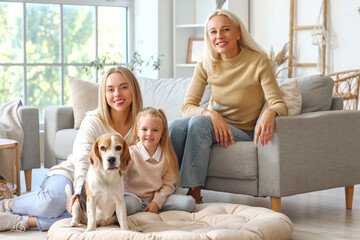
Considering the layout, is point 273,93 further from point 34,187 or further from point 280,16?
point 280,16

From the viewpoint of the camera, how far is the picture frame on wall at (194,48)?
6465 millimetres

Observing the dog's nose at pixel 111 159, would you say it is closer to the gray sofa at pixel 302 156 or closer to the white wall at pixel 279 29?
the gray sofa at pixel 302 156

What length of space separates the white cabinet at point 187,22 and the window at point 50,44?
597 millimetres

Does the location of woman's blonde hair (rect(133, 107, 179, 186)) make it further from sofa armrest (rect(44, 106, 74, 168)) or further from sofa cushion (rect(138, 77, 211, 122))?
sofa armrest (rect(44, 106, 74, 168))

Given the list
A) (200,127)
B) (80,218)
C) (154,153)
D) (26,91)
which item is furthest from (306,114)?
(26,91)

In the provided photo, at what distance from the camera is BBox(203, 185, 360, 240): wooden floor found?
295cm

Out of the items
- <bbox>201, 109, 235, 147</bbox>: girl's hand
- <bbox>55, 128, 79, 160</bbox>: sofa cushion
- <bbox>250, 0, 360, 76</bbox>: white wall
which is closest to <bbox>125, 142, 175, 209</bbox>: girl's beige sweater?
<bbox>201, 109, 235, 147</bbox>: girl's hand

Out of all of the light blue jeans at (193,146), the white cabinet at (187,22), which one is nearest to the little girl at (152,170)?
the light blue jeans at (193,146)

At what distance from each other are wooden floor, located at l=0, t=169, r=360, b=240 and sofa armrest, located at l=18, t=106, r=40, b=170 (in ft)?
0.62

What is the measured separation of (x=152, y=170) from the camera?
9.53 feet

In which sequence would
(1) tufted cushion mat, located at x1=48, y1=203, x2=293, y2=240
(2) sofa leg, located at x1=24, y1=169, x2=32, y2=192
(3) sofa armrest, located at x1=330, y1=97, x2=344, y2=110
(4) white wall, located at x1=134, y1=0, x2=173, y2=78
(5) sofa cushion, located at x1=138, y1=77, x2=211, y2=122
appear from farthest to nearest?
(4) white wall, located at x1=134, y1=0, x2=173, y2=78 → (2) sofa leg, located at x1=24, y1=169, x2=32, y2=192 → (5) sofa cushion, located at x1=138, y1=77, x2=211, y2=122 → (3) sofa armrest, located at x1=330, y1=97, x2=344, y2=110 → (1) tufted cushion mat, located at x1=48, y1=203, x2=293, y2=240

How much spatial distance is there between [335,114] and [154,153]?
1.10m

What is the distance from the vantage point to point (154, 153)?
115 inches

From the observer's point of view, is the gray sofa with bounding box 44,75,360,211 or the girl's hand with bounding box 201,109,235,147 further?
the girl's hand with bounding box 201,109,235,147
